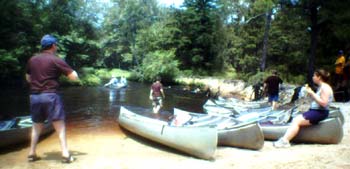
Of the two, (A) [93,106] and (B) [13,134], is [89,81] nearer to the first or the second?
(A) [93,106]

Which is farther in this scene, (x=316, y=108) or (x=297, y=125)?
(x=297, y=125)

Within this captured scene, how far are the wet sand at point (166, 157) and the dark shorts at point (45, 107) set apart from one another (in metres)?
0.85

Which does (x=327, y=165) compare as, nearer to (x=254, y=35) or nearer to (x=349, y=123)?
(x=349, y=123)

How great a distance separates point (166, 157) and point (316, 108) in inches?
124

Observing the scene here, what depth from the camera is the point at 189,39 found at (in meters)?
43.3

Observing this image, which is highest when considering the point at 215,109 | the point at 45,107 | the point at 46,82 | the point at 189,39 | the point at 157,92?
the point at 189,39

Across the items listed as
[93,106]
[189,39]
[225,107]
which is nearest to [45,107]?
[225,107]

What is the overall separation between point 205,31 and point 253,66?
7362mm

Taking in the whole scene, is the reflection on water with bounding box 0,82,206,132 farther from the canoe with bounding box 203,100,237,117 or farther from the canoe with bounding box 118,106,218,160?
the canoe with bounding box 118,106,218,160

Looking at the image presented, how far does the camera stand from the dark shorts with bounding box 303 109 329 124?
748 cm

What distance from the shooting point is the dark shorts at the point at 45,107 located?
19.3ft

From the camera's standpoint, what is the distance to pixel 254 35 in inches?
1531

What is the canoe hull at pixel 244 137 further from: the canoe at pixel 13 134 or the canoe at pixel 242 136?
the canoe at pixel 13 134

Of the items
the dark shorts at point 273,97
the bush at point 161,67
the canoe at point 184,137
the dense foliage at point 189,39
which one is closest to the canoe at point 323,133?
the canoe at point 184,137
